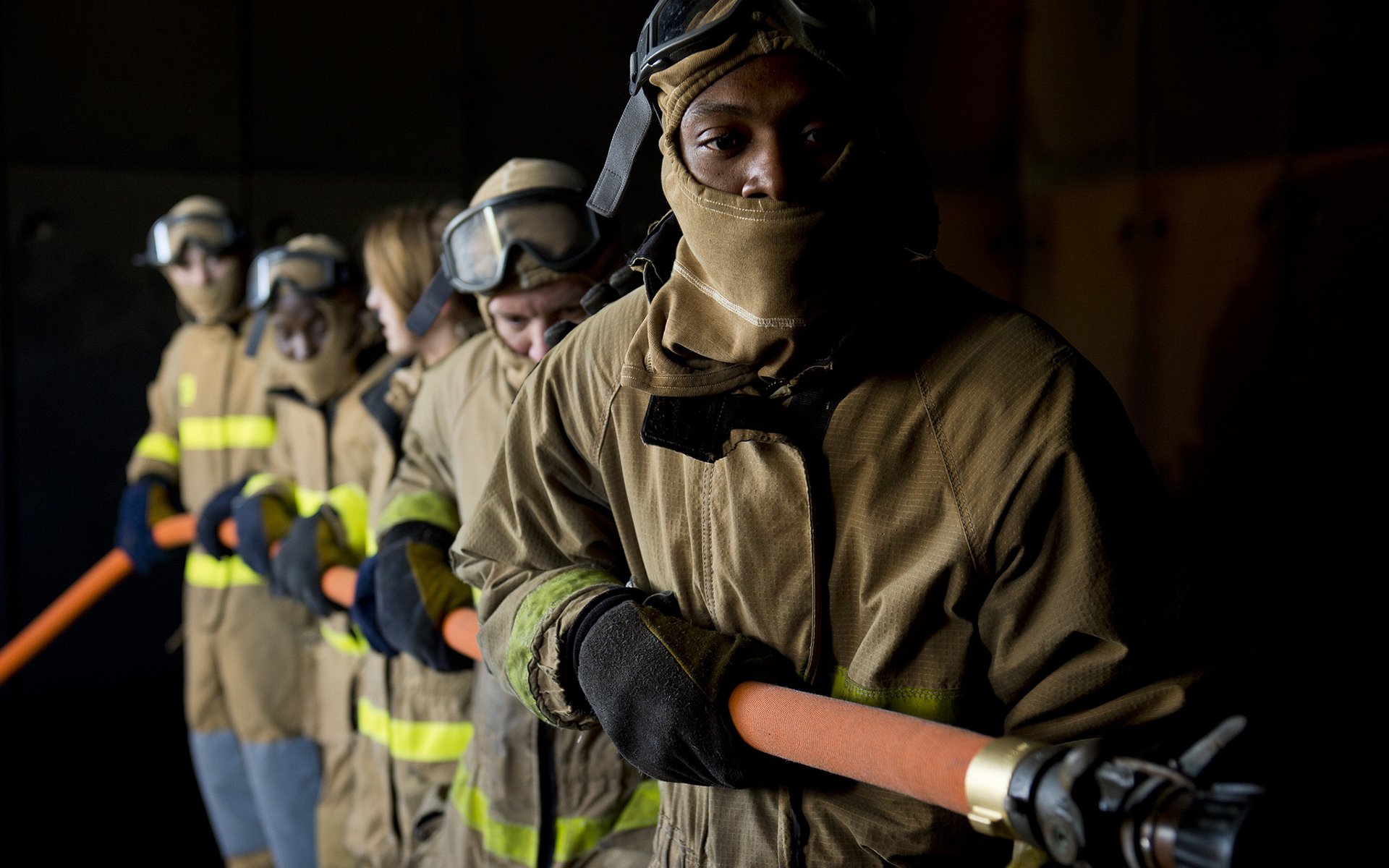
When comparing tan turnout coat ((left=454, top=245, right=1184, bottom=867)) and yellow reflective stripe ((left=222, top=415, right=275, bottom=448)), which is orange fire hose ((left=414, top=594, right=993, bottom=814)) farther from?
yellow reflective stripe ((left=222, top=415, right=275, bottom=448))

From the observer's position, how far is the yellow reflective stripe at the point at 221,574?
404 centimetres

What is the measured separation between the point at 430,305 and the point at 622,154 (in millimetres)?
1368

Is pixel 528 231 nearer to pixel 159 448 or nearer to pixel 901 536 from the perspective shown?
pixel 901 536

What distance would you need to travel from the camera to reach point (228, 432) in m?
4.27

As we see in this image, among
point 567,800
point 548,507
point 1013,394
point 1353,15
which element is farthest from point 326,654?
point 1353,15

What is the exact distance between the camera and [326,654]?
376 centimetres

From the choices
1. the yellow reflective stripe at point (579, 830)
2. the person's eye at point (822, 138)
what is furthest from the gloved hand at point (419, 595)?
the person's eye at point (822, 138)

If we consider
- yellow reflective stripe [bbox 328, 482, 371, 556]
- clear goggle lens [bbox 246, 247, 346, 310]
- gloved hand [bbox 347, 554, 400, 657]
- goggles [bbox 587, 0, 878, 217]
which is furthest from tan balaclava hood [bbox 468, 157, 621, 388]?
clear goggle lens [bbox 246, 247, 346, 310]

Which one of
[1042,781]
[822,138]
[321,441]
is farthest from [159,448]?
[1042,781]

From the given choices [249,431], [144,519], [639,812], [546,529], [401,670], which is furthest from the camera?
[144,519]

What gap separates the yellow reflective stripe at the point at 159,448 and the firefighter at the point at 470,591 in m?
2.51

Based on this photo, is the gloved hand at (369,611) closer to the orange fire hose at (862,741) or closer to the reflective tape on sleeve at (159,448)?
the orange fire hose at (862,741)

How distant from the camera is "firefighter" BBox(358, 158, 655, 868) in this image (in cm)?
213

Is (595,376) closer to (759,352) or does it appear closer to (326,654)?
(759,352)
